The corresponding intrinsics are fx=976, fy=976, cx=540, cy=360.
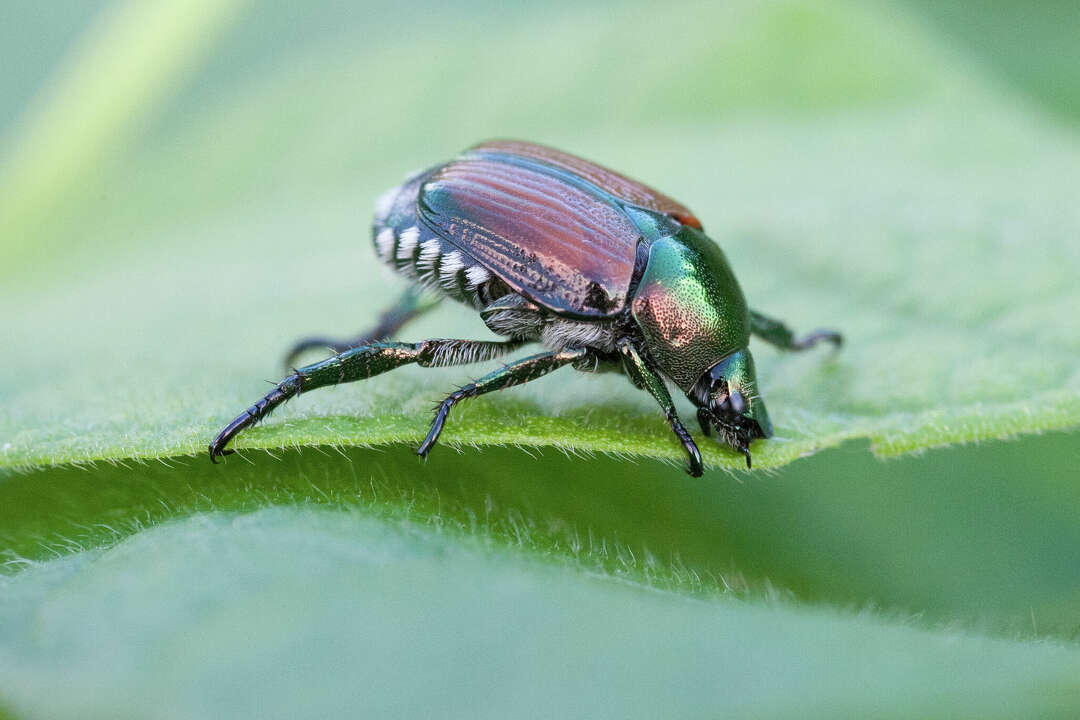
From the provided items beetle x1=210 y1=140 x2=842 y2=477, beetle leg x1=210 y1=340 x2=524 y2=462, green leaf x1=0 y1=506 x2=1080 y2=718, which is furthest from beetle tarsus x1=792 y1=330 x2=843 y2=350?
green leaf x1=0 y1=506 x2=1080 y2=718

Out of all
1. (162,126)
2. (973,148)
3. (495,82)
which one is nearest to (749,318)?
(973,148)

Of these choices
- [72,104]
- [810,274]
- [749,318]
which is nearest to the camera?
[749,318]

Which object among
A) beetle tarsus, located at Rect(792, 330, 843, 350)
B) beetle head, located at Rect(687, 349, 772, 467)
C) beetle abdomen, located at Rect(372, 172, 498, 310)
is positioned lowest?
beetle tarsus, located at Rect(792, 330, 843, 350)

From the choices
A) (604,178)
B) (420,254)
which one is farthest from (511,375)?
(604,178)

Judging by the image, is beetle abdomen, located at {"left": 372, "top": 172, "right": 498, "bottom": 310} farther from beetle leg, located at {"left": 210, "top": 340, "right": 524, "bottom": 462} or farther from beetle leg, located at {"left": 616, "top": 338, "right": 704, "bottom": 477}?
beetle leg, located at {"left": 616, "top": 338, "right": 704, "bottom": 477}

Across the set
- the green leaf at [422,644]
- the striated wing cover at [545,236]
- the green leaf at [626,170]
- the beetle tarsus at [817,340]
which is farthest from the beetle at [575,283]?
the green leaf at [422,644]

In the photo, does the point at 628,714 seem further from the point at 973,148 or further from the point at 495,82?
the point at 495,82

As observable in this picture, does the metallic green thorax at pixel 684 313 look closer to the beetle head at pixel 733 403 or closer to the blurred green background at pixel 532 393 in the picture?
the beetle head at pixel 733 403
